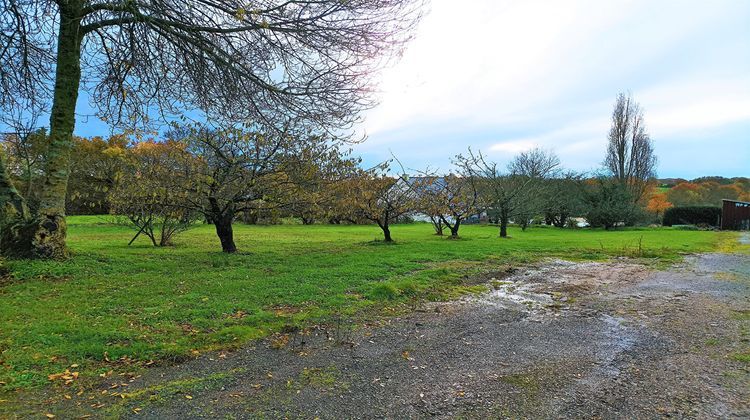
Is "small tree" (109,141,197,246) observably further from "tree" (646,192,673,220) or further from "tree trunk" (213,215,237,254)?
"tree" (646,192,673,220)

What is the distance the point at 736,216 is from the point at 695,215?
3.47 meters

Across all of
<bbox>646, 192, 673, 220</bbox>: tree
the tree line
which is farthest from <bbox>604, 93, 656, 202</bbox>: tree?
the tree line

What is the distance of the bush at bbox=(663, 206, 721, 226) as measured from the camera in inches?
1368

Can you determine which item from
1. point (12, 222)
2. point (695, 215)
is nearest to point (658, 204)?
point (695, 215)

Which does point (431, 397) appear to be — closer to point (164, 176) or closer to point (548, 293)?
point (548, 293)

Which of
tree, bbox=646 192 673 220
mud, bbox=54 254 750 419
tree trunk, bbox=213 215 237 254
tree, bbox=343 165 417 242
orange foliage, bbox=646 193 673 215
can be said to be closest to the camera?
mud, bbox=54 254 750 419

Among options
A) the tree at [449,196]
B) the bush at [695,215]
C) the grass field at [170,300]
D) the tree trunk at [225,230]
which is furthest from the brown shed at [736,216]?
the tree trunk at [225,230]

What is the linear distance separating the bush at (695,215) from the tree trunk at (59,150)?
42.4 meters

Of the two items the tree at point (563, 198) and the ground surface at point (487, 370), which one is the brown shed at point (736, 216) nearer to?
the tree at point (563, 198)

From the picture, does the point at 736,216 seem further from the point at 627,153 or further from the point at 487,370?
the point at 487,370

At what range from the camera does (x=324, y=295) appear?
20.5 ft

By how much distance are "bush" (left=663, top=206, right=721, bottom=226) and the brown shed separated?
7.72ft

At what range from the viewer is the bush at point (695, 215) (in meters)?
34.8

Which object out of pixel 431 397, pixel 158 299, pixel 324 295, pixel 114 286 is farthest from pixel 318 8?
pixel 431 397
